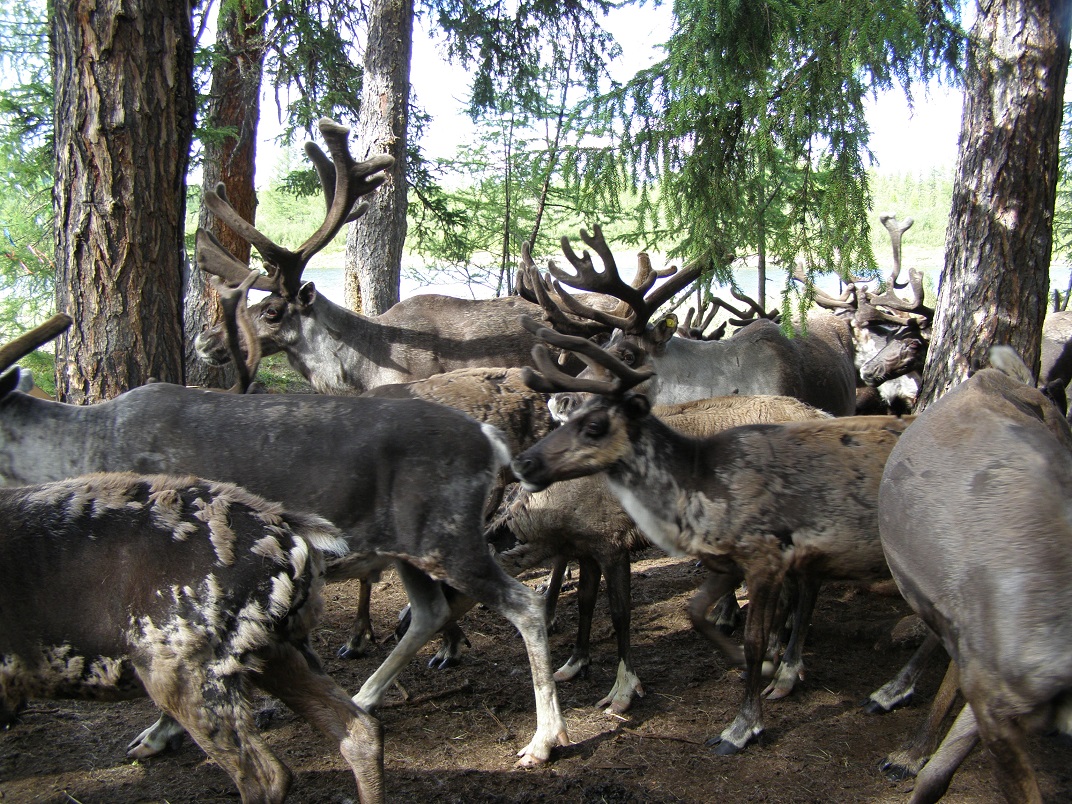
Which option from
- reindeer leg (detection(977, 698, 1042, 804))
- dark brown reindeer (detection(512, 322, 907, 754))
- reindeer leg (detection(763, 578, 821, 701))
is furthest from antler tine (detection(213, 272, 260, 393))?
reindeer leg (detection(977, 698, 1042, 804))

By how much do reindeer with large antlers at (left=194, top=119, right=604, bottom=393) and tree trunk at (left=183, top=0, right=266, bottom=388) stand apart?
2.28 meters

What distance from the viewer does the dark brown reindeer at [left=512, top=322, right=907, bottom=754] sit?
4887 millimetres

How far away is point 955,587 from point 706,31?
3866mm

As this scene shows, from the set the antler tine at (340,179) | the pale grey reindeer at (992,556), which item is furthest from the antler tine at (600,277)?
the pale grey reindeer at (992,556)

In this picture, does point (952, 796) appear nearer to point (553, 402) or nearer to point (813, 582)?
point (813, 582)

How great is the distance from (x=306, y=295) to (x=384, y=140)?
2.70 meters

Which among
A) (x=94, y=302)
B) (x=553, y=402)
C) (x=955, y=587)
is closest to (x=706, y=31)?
(x=553, y=402)

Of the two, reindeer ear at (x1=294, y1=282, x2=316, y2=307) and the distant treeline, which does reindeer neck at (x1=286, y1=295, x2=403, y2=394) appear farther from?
the distant treeline

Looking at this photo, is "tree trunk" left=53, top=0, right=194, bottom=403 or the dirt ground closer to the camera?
the dirt ground

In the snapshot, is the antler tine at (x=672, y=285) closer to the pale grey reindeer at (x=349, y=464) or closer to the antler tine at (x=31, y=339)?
the pale grey reindeer at (x=349, y=464)

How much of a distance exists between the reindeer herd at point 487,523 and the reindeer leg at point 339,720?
13 mm

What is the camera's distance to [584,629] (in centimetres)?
574

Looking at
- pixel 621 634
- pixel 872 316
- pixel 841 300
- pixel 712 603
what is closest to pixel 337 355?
pixel 621 634

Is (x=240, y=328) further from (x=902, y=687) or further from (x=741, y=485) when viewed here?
(x=902, y=687)
